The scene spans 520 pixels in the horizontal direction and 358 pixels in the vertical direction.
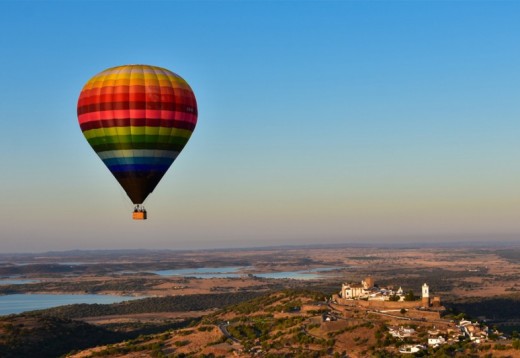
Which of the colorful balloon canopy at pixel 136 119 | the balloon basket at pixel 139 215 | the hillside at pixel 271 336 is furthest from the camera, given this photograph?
the hillside at pixel 271 336

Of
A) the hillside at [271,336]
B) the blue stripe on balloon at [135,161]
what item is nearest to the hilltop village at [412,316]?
the hillside at [271,336]

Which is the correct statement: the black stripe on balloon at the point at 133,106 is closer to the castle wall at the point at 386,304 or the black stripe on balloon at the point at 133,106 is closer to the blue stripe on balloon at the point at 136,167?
the blue stripe on balloon at the point at 136,167

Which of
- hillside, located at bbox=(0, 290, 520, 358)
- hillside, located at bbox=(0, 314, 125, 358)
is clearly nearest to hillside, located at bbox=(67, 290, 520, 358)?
hillside, located at bbox=(0, 290, 520, 358)

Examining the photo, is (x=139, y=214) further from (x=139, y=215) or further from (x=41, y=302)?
(x=41, y=302)

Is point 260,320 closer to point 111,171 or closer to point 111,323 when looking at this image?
point 111,171

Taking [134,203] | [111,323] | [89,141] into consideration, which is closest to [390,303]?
[134,203]

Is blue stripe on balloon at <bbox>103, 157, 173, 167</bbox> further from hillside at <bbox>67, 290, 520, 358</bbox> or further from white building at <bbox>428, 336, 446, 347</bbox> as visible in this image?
white building at <bbox>428, 336, 446, 347</bbox>

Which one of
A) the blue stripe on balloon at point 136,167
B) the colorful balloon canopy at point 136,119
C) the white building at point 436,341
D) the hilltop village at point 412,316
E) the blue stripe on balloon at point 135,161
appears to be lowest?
the white building at point 436,341

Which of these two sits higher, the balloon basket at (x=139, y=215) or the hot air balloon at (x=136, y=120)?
the hot air balloon at (x=136, y=120)
